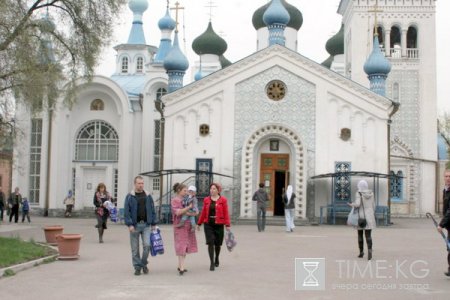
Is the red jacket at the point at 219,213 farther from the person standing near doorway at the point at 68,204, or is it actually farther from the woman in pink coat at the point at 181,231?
the person standing near doorway at the point at 68,204

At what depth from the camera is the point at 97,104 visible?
109 ft

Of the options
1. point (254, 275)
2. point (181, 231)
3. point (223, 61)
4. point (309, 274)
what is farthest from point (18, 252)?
point (223, 61)

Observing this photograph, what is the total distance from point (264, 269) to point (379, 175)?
1517cm

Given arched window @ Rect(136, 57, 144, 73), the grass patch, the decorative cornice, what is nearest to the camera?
the grass patch

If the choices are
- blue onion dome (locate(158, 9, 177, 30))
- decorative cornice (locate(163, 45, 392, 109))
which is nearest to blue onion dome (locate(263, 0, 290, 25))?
decorative cornice (locate(163, 45, 392, 109))

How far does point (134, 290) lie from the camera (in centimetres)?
992

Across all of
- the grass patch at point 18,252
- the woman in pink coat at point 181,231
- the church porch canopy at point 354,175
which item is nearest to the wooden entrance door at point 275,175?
the church porch canopy at point 354,175

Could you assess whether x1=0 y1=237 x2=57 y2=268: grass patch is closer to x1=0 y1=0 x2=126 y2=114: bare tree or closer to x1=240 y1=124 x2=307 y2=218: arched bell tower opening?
x1=0 y1=0 x2=126 y2=114: bare tree

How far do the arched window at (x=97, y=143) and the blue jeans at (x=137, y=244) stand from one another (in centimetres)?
2125

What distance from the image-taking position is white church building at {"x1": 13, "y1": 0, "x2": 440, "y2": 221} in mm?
27578

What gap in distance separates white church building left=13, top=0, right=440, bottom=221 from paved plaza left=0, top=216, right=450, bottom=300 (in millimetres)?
10555

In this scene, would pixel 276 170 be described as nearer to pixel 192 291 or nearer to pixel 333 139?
pixel 333 139

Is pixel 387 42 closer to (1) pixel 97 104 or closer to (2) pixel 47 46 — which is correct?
(1) pixel 97 104

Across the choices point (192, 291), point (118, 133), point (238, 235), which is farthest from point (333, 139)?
point (192, 291)
